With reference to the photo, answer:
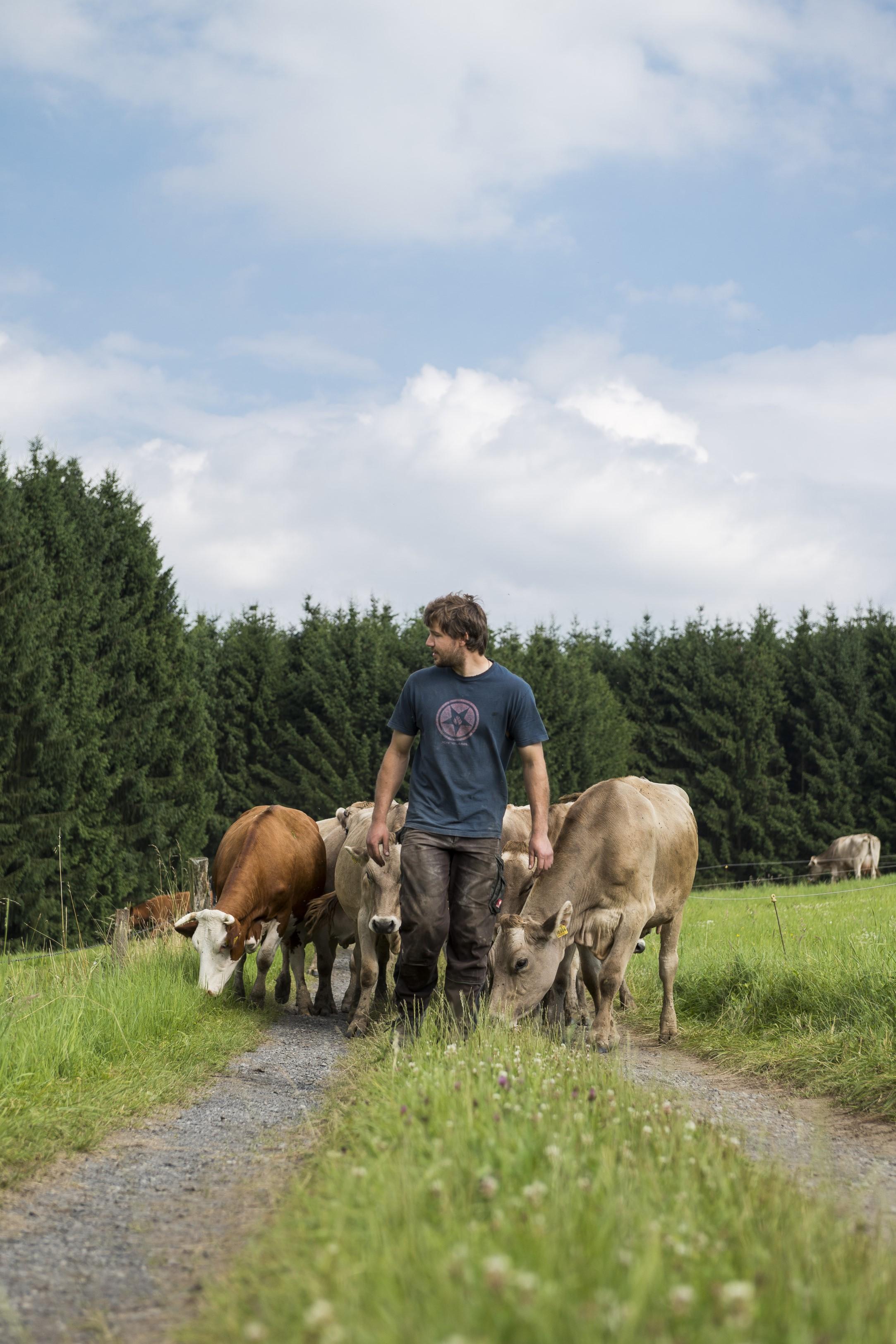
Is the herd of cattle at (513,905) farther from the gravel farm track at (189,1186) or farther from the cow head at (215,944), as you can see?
the gravel farm track at (189,1186)

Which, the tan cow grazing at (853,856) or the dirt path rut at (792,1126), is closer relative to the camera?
the dirt path rut at (792,1126)

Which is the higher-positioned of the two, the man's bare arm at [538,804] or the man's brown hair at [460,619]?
the man's brown hair at [460,619]

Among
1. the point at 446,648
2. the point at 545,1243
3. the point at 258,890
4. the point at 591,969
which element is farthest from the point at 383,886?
the point at 545,1243

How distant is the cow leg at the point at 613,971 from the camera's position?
728 centimetres

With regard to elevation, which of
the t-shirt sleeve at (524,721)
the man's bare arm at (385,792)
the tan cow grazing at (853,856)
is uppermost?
the t-shirt sleeve at (524,721)

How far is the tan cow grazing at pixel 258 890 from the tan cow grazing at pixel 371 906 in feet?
2.28

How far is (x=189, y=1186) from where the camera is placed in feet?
13.5

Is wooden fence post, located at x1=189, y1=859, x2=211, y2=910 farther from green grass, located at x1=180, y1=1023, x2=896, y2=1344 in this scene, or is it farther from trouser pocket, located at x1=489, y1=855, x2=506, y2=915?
green grass, located at x1=180, y1=1023, x2=896, y2=1344

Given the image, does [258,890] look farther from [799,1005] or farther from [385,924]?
[799,1005]

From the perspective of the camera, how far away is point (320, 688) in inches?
1581

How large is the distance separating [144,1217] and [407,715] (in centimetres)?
350

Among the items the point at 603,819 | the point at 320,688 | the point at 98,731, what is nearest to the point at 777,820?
the point at 320,688

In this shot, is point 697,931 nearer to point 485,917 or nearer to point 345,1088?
point 485,917

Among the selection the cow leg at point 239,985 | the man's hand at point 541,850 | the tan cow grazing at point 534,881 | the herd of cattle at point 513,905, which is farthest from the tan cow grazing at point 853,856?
the man's hand at point 541,850
